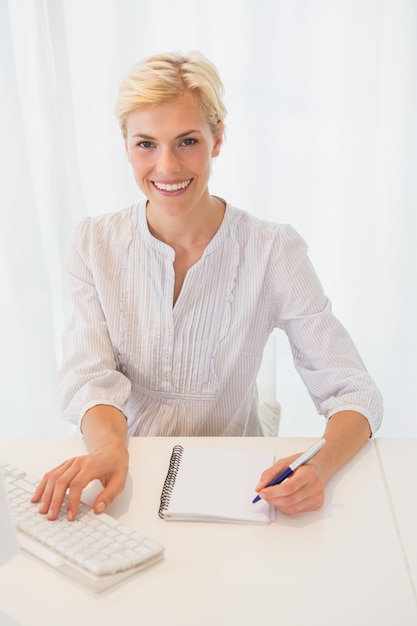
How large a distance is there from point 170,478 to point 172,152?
23.3 inches

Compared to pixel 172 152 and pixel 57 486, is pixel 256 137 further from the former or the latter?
pixel 57 486

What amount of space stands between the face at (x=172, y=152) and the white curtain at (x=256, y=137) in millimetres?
885

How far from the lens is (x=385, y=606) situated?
0.90 m

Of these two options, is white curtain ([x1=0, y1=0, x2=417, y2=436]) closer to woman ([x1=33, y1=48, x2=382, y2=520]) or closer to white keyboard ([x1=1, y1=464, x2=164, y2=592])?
woman ([x1=33, y1=48, x2=382, y2=520])

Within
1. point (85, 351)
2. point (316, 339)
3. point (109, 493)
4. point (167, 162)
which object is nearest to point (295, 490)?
point (109, 493)

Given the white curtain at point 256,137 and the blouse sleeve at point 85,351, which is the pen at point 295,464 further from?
the white curtain at point 256,137

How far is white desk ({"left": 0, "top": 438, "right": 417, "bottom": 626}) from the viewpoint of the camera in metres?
0.89

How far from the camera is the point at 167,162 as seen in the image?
142 centimetres

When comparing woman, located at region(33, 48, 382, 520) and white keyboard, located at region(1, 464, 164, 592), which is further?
woman, located at region(33, 48, 382, 520)

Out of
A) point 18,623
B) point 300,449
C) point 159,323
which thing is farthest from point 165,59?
point 18,623

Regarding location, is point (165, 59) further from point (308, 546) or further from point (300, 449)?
point (308, 546)

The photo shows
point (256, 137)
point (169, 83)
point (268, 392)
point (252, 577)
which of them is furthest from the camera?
point (256, 137)

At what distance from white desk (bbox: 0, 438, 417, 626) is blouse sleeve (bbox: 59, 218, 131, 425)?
266 mm

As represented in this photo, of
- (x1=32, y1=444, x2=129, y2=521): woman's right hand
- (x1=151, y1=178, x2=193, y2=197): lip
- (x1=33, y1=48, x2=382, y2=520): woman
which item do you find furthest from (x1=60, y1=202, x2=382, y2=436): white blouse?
(x1=32, y1=444, x2=129, y2=521): woman's right hand
